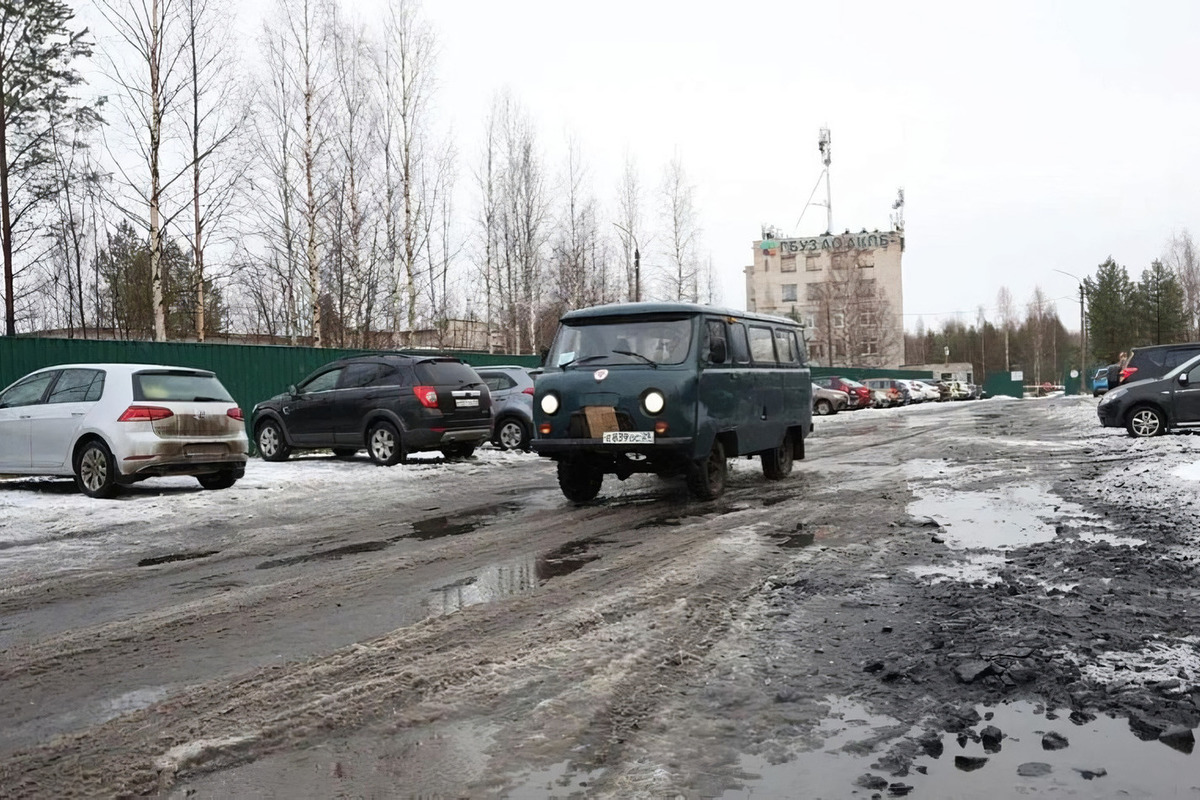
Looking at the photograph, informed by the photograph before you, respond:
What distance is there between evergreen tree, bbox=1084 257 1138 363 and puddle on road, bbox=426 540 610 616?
8703 centimetres

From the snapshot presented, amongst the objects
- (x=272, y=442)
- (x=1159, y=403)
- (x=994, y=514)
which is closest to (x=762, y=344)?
(x=994, y=514)

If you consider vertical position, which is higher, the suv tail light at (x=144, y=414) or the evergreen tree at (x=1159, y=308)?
the evergreen tree at (x=1159, y=308)

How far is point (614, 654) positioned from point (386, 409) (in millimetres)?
11374

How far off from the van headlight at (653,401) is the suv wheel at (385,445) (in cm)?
667

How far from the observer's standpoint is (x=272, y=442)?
16.6 metres

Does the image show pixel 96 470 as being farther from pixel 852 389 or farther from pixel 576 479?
pixel 852 389

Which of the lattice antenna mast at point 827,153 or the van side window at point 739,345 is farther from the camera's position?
the lattice antenna mast at point 827,153

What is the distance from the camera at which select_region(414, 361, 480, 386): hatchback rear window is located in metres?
15.4

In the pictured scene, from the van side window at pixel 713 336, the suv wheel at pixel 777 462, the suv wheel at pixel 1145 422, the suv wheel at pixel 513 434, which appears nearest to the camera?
the van side window at pixel 713 336

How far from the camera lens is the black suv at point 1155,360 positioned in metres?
21.5

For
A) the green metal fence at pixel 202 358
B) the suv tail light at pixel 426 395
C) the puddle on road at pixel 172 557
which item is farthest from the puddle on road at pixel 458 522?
the green metal fence at pixel 202 358

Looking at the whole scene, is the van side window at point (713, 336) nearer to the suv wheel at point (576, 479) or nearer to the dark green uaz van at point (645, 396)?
the dark green uaz van at point (645, 396)

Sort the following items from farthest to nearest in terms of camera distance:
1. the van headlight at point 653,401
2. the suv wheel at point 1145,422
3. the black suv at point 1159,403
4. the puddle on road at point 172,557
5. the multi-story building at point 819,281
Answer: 1. the multi-story building at point 819,281
2. the suv wheel at point 1145,422
3. the black suv at point 1159,403
4. the van headlight at point 653,401
5. the puddle on road at point 172,557

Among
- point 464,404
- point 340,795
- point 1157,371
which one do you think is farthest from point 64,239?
point 340,795
